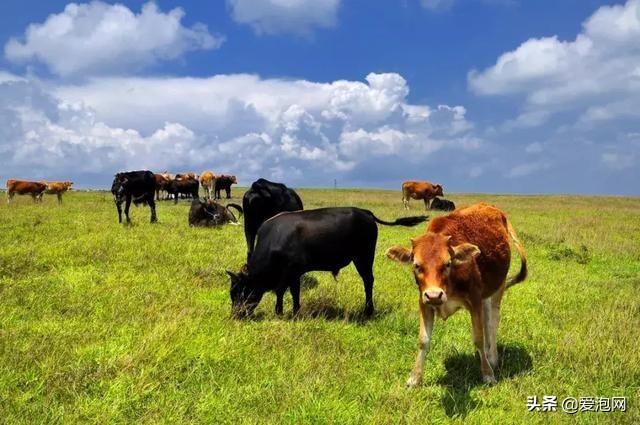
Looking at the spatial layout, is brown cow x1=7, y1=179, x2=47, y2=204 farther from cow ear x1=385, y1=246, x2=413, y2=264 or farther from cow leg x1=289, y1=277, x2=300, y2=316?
cow ear x1=385, y1=246, x2=413, y2=264

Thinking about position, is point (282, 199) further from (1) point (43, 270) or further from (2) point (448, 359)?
(2) point (448, 359)

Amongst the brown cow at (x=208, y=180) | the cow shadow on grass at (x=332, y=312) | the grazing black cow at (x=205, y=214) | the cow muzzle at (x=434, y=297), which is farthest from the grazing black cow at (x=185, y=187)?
the cow muzzle at (x=434, y=297)

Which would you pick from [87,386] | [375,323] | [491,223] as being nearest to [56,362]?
[87,386]

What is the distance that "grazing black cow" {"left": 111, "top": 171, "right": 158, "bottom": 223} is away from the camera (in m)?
19.8

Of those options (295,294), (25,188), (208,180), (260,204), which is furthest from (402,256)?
(208,180)

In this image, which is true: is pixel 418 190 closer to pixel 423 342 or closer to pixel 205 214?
pixel 205 214

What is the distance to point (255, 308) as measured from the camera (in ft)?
28.5

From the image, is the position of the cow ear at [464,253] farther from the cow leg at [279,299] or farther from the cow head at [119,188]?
the cow head at [119,188]

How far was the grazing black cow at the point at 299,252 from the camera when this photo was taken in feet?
27.1

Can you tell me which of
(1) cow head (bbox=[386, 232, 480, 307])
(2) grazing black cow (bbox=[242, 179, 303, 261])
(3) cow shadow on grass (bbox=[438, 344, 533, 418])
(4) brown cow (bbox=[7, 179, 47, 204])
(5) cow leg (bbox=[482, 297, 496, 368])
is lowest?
(3) cow shadow on grass (bbox=[438, 344, 533, 418])

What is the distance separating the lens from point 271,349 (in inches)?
260

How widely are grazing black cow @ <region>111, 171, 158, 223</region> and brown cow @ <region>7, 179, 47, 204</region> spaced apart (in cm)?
1671

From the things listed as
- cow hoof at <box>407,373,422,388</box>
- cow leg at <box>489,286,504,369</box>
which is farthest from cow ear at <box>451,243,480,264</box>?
cow leg at <box>489,286,504,369</box>

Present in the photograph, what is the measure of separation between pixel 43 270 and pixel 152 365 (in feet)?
20.4
